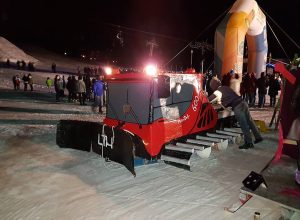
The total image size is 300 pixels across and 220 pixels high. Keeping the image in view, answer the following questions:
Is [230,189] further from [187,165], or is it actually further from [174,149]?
[174,149]

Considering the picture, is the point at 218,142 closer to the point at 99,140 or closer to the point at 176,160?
the point at 176,160

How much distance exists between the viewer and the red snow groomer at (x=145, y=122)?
20.1ft

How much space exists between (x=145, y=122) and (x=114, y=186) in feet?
4.80

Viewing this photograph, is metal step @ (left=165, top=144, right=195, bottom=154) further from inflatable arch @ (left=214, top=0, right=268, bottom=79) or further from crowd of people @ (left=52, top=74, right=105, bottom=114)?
crowd of people @ (left=52, top=74, right=105, bottom=114)

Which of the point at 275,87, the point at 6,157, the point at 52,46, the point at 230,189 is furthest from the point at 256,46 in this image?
the point at 52,46

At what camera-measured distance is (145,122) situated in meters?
6.29

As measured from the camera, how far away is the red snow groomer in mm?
6113

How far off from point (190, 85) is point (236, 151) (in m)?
2.31

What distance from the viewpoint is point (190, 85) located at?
284 inches

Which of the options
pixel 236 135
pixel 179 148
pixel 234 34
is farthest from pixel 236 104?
pixel 234 34

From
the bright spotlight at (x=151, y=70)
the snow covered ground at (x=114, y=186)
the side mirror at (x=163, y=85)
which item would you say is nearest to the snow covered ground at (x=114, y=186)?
the snow covered ground at (x=114, y=186)

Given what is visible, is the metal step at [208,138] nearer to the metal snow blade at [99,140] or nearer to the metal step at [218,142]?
the metal step at [218,142]

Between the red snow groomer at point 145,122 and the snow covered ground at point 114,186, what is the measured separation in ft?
1.32

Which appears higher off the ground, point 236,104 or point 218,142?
point 236,104
